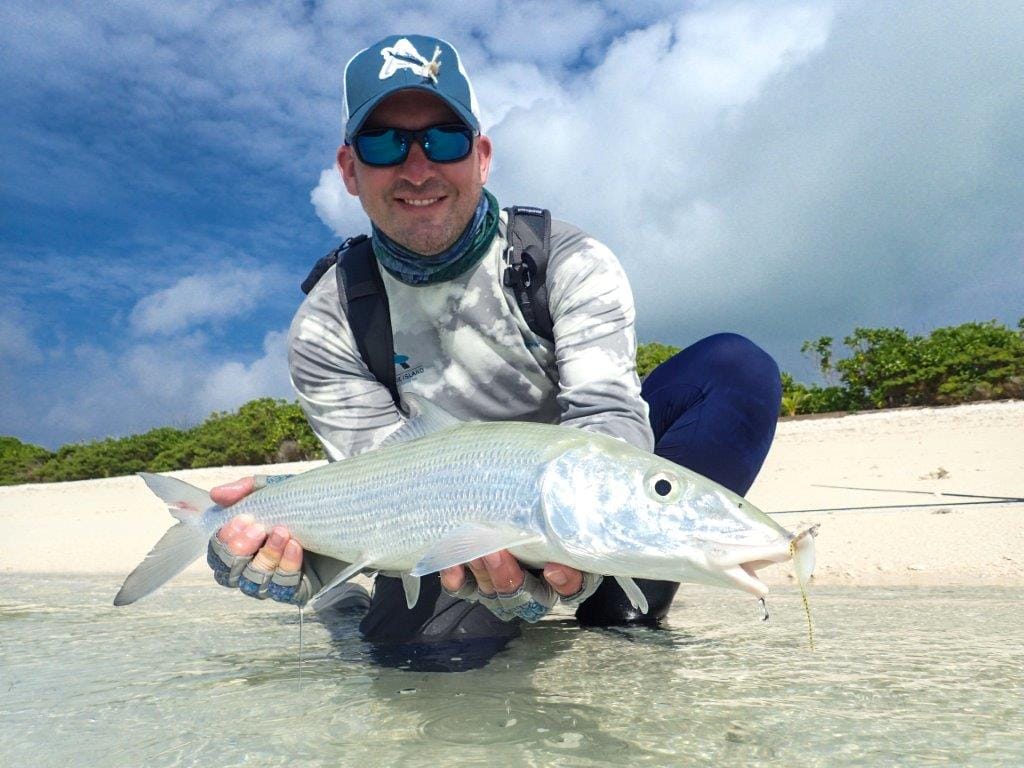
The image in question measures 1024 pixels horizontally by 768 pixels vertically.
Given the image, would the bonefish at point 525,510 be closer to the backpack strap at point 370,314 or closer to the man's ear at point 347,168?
the backpack strap at point 370,314

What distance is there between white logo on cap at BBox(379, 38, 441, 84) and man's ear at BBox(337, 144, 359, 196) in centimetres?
53

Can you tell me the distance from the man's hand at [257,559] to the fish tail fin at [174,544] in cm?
14

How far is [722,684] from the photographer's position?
2.82 meters

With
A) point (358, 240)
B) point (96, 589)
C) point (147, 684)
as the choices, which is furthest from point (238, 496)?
point (96, 589)

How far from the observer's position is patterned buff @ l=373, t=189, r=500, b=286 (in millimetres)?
3811

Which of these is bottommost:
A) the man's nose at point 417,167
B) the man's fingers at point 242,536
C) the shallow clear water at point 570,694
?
the shallow clear water at point 570,694

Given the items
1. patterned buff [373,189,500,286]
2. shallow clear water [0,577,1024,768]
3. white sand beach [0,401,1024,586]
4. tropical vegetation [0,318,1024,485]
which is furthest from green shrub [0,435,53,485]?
patterned buff [373,189,500,286]

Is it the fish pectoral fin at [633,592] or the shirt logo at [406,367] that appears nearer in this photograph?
the fish pectoral fin at [633,592]

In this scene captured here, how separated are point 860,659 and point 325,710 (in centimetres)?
192

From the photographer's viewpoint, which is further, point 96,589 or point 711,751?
point 96,589

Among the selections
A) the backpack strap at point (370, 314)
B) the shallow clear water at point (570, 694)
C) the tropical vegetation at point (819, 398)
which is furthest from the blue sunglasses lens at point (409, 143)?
the tropical vegetation at point (819, 398)

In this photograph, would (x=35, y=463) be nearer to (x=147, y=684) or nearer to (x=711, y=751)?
(x=147, y=684)

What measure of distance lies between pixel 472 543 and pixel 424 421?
0.76 metres

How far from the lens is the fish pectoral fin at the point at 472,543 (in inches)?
94.4
